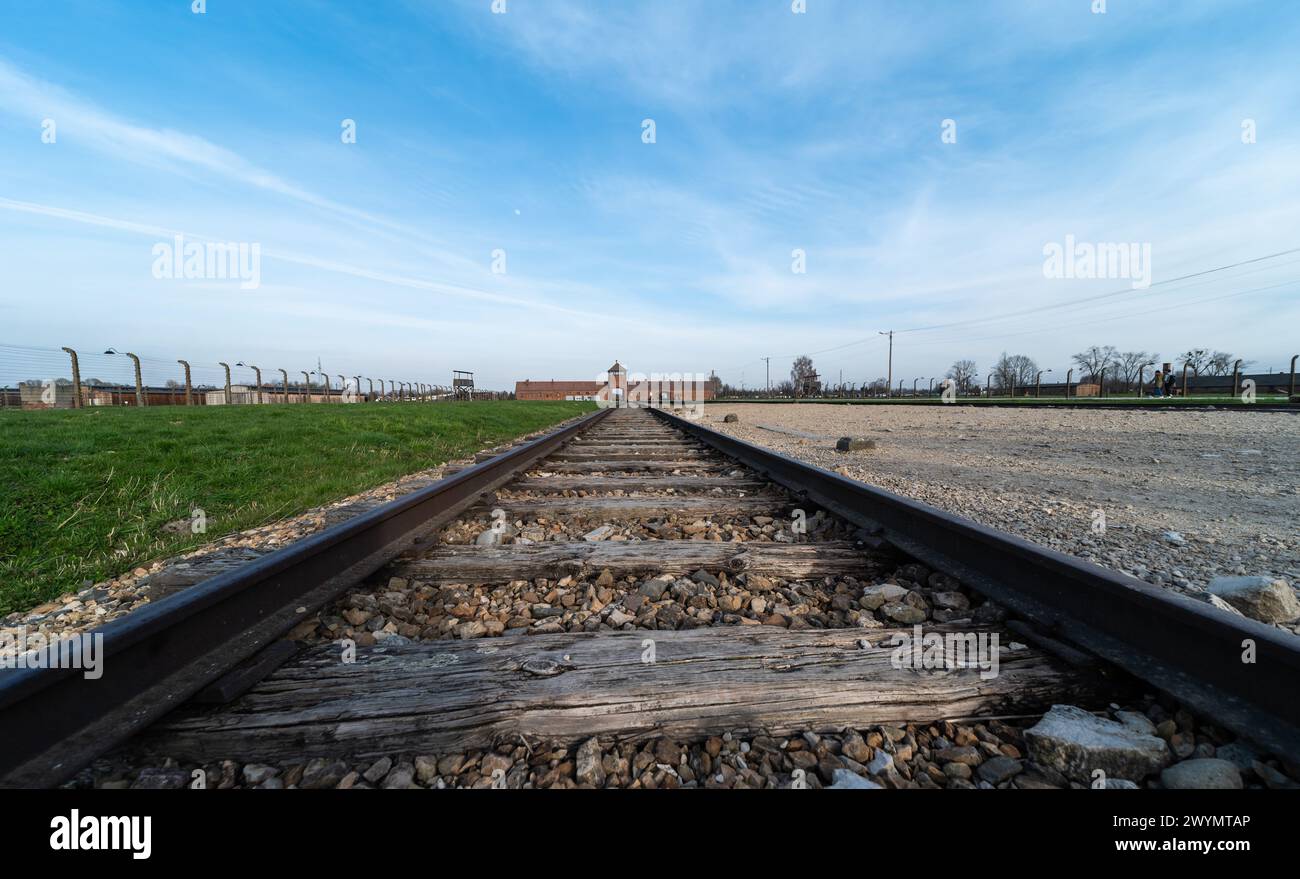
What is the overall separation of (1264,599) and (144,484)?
6131mm

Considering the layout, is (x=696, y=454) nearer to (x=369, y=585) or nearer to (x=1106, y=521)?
(x=1106, y=521)

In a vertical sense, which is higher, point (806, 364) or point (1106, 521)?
point (806, 364)

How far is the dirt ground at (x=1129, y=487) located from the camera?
8.00 feet

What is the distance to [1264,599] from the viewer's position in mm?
1662

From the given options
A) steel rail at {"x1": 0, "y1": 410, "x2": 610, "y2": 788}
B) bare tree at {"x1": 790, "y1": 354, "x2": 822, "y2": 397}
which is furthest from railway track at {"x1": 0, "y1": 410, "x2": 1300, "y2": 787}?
bare tree at {"x1": 790, "y1": 354, "x2": 822, "y2": 397}

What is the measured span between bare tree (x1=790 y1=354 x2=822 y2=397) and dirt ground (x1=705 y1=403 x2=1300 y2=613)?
223 feet

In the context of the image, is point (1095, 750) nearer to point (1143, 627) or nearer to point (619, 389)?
point (1143, 627)

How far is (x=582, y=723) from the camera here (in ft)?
3.39

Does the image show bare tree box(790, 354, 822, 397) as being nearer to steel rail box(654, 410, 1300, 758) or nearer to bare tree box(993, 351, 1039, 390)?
bare tree box(993, 351, 1039, 390)

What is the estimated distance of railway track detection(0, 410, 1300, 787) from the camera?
952 mm

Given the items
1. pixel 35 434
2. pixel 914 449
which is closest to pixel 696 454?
pixel 914 449

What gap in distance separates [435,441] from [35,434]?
4.18m

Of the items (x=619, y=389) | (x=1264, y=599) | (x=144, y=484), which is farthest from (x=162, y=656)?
(x=619, y=389)
